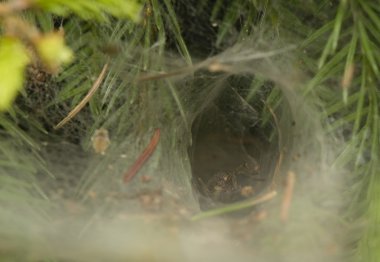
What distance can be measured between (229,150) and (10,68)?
1.06m

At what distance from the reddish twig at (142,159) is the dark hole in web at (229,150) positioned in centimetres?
22

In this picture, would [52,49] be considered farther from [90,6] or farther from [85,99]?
[85,99]

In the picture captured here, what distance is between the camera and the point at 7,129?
1.04m

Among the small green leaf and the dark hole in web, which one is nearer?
the small green leaf

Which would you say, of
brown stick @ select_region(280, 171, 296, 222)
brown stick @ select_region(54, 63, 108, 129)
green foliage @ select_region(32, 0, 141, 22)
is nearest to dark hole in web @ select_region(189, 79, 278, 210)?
brown stick @ select_region(280, 171, 296, 222)

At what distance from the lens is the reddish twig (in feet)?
3.53

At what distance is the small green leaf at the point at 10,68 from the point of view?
490 mm

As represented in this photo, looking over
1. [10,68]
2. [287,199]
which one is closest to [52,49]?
[10,68]

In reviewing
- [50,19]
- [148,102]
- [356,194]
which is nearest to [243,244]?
[356,194]

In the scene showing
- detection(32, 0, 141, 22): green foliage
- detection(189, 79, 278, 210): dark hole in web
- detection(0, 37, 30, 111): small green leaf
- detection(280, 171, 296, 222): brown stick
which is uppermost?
detection(189, 79, 278, 210): dark hole in web

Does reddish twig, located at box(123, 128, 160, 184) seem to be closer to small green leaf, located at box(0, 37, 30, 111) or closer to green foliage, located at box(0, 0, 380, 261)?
green foliage, located at box(0, 0, 380, 261)

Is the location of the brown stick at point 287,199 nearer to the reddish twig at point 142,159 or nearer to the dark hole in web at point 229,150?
the dark hole in web at point 229,150

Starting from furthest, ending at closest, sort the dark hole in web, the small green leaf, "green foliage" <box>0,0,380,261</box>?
the dark hole in web → "green foliage" <box>0,0,380,261</box> → the small green leaf

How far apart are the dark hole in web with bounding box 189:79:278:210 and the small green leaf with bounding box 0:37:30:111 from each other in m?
0.78
